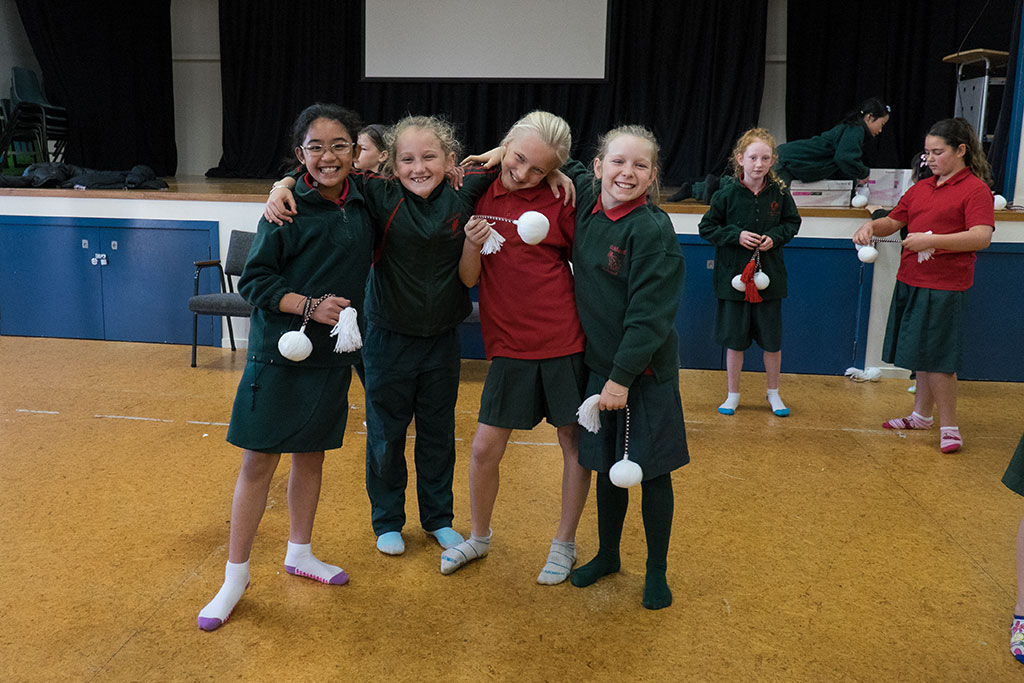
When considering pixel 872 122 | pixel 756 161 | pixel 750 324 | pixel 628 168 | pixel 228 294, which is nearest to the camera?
pixel 628 168

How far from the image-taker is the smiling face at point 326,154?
1.93m

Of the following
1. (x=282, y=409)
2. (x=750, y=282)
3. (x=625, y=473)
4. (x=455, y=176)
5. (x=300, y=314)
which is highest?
(x=455, y=176)

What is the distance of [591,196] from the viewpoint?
6.73 ft

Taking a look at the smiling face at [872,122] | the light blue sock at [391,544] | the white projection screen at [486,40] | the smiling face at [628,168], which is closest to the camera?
the smiling face at [628,168]

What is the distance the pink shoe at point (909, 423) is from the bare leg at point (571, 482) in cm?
209

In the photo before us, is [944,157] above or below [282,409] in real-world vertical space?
above

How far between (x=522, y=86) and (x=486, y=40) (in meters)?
0.60

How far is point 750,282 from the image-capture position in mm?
3734

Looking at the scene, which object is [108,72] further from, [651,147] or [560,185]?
[651,147]

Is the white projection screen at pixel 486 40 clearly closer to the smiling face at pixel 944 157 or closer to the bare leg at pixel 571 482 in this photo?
the smiling face at pixel 944 157

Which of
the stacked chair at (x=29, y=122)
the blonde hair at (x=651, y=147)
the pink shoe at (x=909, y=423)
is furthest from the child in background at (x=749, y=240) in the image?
the stacked chair at (x=29, y=122)

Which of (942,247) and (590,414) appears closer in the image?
(590,414)

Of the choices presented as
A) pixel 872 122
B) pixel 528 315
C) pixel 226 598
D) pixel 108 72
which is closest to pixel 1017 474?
pixel 528 315

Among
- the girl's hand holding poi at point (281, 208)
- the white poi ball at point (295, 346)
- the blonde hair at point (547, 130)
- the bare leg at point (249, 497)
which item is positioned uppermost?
the blonde hair at point (547, 130)
